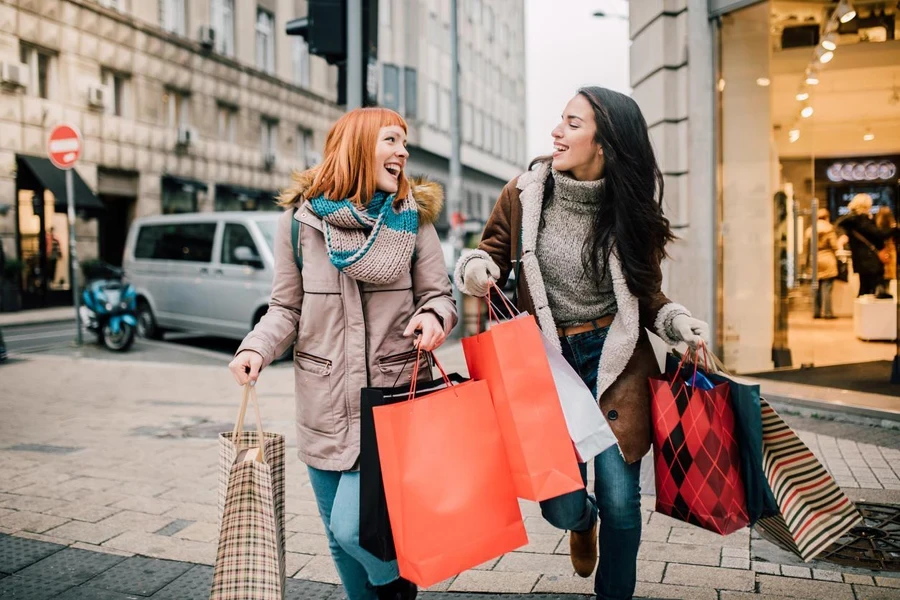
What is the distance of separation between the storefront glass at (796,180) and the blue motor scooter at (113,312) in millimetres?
8057

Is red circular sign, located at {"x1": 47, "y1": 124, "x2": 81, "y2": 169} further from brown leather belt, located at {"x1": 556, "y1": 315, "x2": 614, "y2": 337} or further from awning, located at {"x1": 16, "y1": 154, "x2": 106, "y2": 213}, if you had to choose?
brown leather belt, located at {"x1": 556, "y1": 315, "x2": 614, "y2": 337}

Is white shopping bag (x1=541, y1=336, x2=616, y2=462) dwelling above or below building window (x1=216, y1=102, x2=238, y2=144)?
below

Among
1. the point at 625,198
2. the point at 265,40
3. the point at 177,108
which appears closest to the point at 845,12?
the point at 625,198

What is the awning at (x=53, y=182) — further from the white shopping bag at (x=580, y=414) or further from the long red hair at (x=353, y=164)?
the white shopping bag at (x=580, y=414)

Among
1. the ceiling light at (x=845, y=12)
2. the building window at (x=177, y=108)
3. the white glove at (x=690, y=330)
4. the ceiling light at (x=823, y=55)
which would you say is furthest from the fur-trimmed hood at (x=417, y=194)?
the building window at (x=177, y=108)

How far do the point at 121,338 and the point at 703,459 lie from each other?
10501mm

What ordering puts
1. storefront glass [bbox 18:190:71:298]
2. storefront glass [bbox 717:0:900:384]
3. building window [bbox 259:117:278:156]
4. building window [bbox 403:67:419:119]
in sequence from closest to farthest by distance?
storefront glass [bbox 717:0:900:384], storefront glass [bbox 18:190:71:298], building window [bbox 259:117:278:156], building window [bbox 403:67:419:119]

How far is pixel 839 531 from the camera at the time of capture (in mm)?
2576

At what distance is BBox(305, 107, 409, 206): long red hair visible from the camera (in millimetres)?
2594

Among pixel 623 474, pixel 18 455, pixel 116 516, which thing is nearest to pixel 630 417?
pixel 623 474

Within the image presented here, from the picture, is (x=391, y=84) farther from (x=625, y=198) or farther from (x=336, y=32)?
(x=625, y=198)

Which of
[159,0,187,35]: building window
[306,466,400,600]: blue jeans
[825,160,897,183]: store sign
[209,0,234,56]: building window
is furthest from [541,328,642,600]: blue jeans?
[209,0,234,56]: building window

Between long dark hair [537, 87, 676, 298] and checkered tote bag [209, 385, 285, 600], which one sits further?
long dark hair [537, 87, 676, 298]

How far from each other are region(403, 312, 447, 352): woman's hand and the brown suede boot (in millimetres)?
1068
